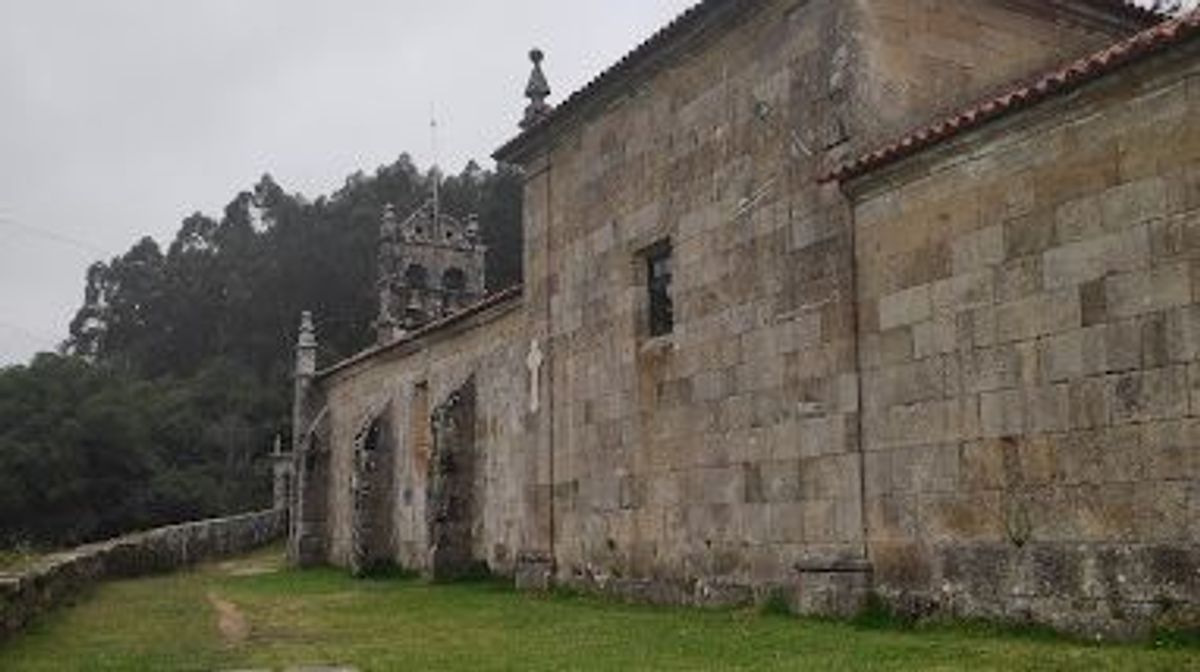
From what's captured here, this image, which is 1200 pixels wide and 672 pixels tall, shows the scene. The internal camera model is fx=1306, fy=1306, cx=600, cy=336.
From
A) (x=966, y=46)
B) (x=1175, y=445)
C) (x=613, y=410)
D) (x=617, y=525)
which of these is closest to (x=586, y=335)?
(x=613, y=410)

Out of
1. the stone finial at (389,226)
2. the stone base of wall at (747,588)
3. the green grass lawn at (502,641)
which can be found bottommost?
the green grass lawn at (502,641)

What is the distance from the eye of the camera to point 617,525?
50.3 feet

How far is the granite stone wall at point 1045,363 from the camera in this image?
8641 millimetres

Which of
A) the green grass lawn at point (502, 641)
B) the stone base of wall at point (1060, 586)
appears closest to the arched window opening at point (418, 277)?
the green grass lawn at point (502, 641)

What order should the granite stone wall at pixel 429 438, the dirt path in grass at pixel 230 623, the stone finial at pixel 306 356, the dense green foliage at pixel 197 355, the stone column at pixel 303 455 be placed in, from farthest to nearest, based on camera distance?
the dense green foliage at pixel 197 355
the stone finial at pixel 306 356
the stone column at pixel 303 455
the granite stone wall at pixel 429 438
the dirt path in grass at pixel 230 623

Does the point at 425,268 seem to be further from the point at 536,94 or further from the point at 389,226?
the point at 536,94

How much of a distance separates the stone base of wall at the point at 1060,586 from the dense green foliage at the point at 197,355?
100 feet

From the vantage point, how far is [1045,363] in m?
9.52

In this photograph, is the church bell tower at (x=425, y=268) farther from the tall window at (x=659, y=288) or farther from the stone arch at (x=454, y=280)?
the tall window at (x=659, y=288)

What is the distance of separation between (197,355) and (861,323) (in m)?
57.0

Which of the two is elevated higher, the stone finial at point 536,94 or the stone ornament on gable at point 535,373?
the stone finial at point 536,94

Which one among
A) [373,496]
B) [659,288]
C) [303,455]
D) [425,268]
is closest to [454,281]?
[425,268]

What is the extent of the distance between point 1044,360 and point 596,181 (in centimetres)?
795

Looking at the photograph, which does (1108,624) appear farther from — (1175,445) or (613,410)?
(613,410)
